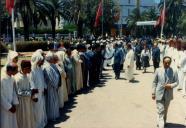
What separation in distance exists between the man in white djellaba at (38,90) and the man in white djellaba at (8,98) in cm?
96

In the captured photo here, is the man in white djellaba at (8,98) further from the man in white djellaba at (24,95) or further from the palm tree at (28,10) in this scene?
the palm tree at (28,10)

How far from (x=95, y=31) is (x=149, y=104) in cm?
5862

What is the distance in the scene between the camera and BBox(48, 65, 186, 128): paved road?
10.9m

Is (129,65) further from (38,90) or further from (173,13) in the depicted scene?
(173,13)

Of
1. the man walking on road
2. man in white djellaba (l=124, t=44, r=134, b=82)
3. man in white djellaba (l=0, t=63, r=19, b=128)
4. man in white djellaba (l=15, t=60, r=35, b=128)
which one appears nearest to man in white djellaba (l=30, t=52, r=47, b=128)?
man in white djellaba (l=15, t=60, r=35, b=128)

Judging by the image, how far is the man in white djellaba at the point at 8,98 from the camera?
8078mm

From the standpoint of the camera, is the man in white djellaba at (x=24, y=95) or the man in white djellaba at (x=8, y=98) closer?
the man in white djellaba at (x=8, y=98)

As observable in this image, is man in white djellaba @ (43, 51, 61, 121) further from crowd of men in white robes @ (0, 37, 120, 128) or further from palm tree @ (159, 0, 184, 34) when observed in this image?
palm tree @ (159, 0, 184, 34)

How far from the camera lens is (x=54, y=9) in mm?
53312

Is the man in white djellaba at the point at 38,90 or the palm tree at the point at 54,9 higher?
the palm tree at the point at 54,9

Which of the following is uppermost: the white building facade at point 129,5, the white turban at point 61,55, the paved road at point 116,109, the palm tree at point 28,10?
the white building facade at point 129,5

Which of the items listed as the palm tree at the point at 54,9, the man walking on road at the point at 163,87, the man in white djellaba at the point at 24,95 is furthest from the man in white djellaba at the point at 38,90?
the palm tree at the point at 54,9

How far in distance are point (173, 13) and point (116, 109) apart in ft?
245

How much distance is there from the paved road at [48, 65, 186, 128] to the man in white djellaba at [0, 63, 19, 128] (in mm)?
2467
